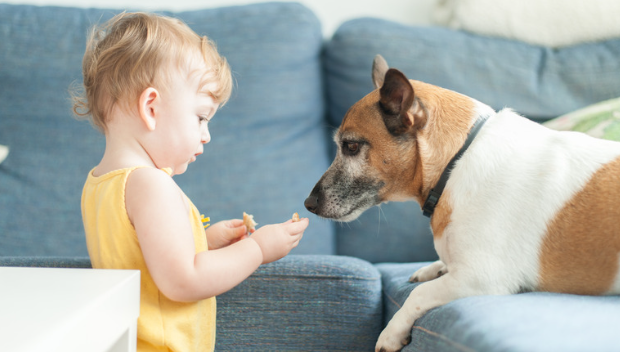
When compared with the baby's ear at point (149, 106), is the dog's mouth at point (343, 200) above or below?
below

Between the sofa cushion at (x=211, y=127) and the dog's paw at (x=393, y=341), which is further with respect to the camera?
the sofa cushion at (x=211, y=127)

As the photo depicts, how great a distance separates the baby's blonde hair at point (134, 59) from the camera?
991 millimetres

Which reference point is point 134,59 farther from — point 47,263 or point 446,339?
point 446,339

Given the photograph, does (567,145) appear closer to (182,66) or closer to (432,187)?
(432,187)

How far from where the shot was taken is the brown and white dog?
3.28ft

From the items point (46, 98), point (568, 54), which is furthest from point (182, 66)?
point (568, 54)

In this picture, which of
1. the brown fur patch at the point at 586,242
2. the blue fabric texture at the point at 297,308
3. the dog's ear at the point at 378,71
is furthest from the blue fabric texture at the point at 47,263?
the brown fur patch at the point at 586,242

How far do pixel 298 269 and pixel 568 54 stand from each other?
1.51m

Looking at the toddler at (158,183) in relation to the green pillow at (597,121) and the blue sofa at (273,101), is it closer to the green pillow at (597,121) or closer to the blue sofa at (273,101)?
the blue sofa at (273,101)

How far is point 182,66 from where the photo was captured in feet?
3.36

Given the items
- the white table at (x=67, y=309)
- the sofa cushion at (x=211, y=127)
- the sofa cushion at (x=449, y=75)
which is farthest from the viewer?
the sofa cushion at (x=449, y=75)

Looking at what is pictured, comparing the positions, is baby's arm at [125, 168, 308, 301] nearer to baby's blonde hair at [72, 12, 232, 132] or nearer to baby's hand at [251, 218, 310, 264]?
baby's hand at [251, 218, 310, 264]

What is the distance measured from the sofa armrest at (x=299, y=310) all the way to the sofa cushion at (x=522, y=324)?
8.0 inches

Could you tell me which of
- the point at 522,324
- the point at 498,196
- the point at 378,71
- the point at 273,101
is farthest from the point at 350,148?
the point at 273,101
